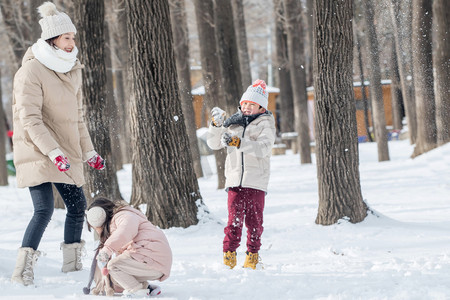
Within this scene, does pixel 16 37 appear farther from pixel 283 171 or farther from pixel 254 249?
pixel 254 249

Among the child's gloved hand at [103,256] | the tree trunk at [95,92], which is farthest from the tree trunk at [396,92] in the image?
the child's gloved hand at [103,256]

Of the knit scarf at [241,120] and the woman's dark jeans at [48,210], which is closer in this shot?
the woman's dark jeans at [48,210]

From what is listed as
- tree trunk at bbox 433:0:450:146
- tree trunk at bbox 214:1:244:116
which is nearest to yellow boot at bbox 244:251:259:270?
tree trunk at bbox 214:1:244:116

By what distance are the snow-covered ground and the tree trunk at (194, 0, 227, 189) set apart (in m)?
1.06

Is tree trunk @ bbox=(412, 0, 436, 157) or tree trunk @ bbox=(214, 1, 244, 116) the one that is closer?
tree trunk @ bbox=(214, 1, 244, 116)

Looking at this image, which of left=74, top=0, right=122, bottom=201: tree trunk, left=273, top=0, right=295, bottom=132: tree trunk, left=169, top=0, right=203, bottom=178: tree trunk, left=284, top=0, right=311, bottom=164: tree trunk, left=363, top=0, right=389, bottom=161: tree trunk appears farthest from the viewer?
left=273, top=0, right=295, bottom=132: tree trunk

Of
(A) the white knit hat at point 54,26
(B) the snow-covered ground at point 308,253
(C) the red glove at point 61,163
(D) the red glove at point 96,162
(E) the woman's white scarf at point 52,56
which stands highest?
(A) the white knit hat at point 54,26

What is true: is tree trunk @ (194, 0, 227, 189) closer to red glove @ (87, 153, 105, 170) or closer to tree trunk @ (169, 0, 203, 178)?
tree trunk @ (169, 0, 203, 178)

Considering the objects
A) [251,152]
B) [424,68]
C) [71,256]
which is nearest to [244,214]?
[251,152]

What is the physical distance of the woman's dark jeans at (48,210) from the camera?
14.9ft

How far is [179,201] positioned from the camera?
7.15m

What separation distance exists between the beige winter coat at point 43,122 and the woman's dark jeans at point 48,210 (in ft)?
0.31

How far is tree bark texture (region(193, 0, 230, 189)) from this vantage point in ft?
40.8

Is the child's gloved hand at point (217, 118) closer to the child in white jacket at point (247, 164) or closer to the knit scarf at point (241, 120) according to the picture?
the child in white jacket at point (247, 164)
